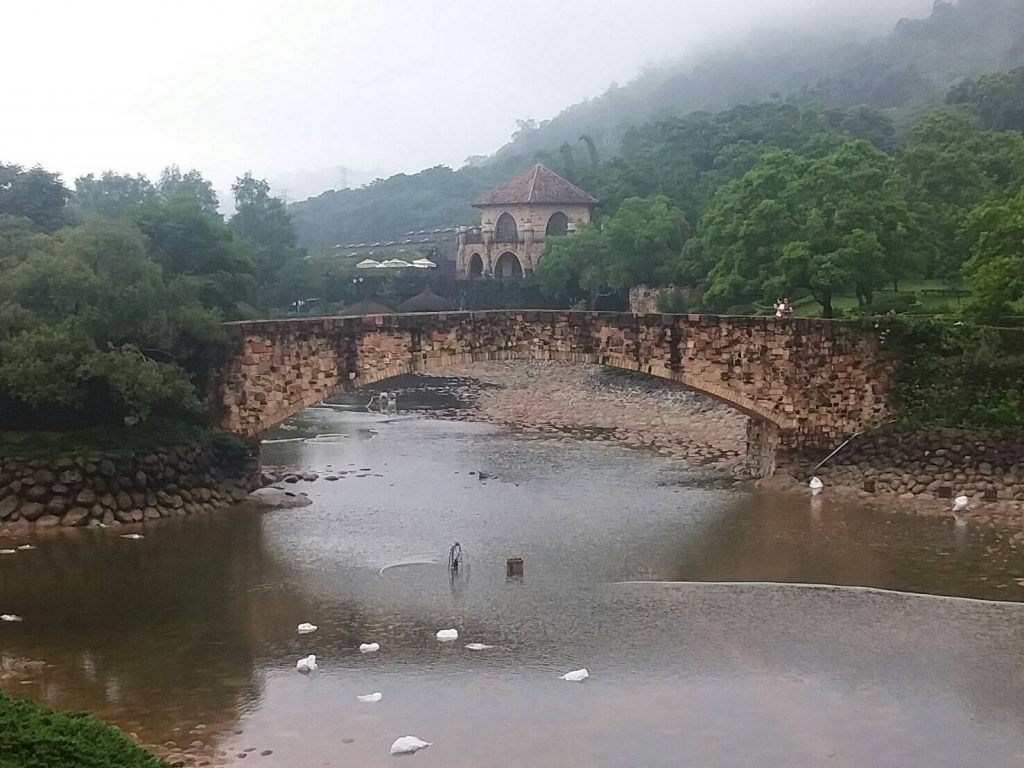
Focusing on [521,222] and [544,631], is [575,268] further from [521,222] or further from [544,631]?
[544,631]

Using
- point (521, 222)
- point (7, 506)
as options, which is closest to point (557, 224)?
point (521, 222)

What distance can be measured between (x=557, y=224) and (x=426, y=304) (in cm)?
1502

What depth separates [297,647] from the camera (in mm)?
19547

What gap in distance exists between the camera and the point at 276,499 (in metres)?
31.0

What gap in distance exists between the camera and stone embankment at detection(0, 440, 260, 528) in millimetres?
27578

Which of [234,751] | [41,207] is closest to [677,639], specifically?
[234,751]

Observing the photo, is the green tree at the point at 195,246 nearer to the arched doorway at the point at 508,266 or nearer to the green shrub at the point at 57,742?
the arched doorway at the point at 508,266

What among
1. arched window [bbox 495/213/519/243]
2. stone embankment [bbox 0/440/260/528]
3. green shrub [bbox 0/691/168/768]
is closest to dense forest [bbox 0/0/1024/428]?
stone embankment [bbox 0/440/260/528]

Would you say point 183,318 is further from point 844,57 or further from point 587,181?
point 844,57

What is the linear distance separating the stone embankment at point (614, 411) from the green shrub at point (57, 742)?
2601 centimetres

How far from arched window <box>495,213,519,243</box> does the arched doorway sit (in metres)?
1.03

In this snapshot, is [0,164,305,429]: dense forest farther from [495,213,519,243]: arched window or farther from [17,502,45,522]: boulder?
[495,213,519,243]: arched window

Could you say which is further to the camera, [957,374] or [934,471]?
[957,374]

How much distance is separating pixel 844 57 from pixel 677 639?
153 metres
